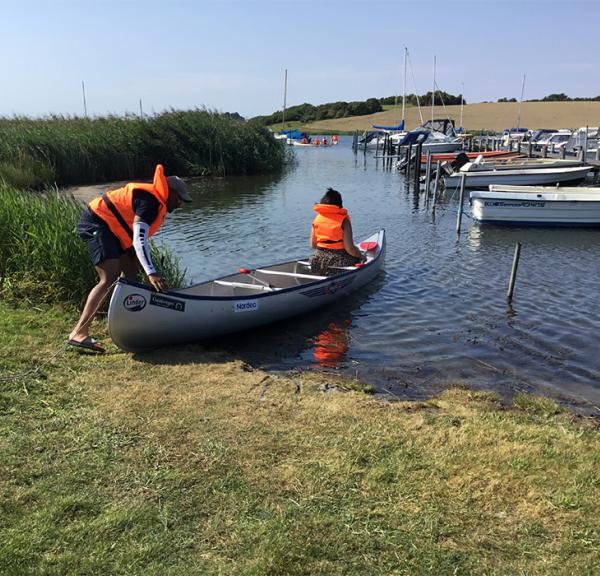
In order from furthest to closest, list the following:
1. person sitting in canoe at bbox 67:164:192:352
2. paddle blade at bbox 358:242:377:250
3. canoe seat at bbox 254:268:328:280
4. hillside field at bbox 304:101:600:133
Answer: hillside field at bbox 304:101:600:133 < paddle blade at bbox 358:242:377:250 < canoe seat at bbox 254:268:328:280 < person sitting in canoe at bbox 67:164:192:352

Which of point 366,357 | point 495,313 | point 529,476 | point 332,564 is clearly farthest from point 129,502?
point 495,313

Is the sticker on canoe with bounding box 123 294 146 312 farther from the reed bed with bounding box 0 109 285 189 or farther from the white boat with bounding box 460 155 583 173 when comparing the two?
the white boat with bounding box 460 155 583 173

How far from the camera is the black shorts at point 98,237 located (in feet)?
20.9

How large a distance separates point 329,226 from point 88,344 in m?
4.69

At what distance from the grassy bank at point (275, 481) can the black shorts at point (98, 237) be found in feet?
4.44

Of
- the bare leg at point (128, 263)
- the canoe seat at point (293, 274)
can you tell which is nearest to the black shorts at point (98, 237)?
the bare leg at point (128, 263)

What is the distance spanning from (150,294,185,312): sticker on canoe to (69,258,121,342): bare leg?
1.70ft

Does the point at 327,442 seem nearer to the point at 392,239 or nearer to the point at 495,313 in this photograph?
the point at 495,313

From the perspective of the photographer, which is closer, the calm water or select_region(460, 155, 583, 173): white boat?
the calm water

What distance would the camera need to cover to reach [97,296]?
21.1ft

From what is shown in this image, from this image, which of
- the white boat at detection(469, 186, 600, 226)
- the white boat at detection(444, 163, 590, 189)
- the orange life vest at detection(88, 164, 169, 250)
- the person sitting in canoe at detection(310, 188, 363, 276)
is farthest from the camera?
the white boat at detection(444, 163, 590, 189)

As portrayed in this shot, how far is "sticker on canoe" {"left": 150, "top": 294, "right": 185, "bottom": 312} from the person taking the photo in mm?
6535

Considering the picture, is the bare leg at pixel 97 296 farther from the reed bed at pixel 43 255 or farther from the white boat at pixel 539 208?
the white boat at pixel 539 208

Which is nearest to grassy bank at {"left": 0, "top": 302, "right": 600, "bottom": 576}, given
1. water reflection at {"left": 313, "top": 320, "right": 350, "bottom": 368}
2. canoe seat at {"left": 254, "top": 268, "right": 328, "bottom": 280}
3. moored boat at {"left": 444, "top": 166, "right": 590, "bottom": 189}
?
water reflection at {"left": 313, "top": 320, "right": 350, "bottom": 368}
